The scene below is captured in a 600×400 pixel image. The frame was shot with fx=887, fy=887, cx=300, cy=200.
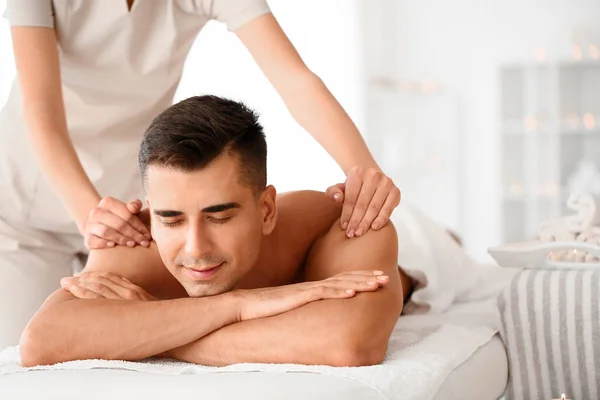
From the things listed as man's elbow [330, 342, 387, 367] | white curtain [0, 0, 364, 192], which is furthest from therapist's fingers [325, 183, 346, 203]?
white curtain [0, 0, 364, 192]

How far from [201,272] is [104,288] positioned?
0.20 metres

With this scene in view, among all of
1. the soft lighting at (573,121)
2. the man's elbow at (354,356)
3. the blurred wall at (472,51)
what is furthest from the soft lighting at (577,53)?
the man's elbow at (354,356)

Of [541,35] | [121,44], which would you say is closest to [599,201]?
[121,44]

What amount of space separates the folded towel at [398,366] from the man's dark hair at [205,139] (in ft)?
1.09

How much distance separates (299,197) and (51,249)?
2.37ft

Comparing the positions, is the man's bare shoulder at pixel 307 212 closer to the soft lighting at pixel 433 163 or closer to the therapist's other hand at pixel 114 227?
the therapist's other hand at pixel 114 227

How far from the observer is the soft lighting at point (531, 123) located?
598 cm

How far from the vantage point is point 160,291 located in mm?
1756

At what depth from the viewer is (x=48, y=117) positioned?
6.33 ft

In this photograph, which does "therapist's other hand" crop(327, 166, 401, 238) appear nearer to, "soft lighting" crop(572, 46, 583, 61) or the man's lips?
the man's lips

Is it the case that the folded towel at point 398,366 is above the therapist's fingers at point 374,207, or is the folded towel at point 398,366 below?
below

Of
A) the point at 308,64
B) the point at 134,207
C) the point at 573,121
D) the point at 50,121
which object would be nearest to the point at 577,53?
the point at 573,121

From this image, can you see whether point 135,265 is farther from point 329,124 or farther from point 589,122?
point 589,122

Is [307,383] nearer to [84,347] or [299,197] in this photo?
[84,347]
